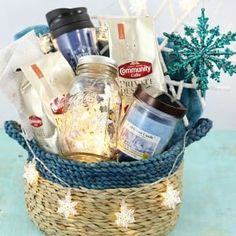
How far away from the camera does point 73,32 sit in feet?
2.28

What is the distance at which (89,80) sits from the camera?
0.67m

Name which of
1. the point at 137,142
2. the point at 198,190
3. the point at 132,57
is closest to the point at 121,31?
the point at 132,57

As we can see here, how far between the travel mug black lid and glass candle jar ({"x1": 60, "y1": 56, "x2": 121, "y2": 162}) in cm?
5

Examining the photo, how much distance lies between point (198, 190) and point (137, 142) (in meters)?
0.22

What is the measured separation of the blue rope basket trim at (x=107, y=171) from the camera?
64 cm

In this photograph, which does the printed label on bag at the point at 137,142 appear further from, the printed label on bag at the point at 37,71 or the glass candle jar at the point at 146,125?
the printed label on bag at the point at 37,71

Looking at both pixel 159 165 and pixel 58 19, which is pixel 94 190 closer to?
pixel 159 165

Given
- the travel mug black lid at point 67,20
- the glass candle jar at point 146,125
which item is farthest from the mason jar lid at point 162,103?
the travel mug black lid at point 67,20

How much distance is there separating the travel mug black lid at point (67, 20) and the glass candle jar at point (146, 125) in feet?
0.35

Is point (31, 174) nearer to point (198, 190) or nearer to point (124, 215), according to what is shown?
point (124, 215)

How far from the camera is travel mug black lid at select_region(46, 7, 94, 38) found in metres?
0.69

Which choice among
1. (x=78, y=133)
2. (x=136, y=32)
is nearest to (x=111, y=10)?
(x=136, y=32)

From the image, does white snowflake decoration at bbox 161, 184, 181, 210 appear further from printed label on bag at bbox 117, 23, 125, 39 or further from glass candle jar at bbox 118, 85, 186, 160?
printed label on bag at bbox 117, 23, 125, 39

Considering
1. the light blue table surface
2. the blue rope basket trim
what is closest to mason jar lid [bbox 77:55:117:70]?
the blue rope basket trim
